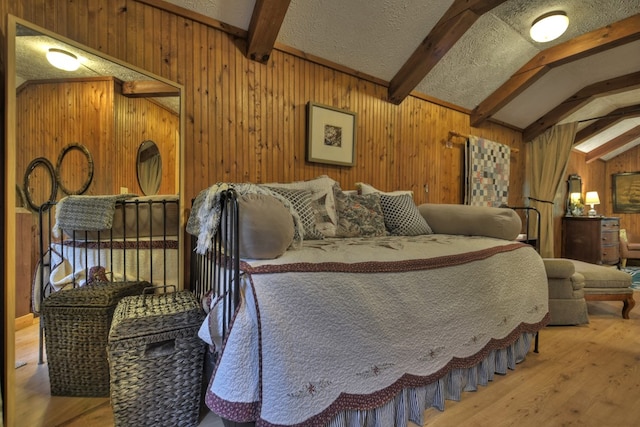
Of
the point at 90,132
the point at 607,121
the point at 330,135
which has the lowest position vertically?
the point at 90,132

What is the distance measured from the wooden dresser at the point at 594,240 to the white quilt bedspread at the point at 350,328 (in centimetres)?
473

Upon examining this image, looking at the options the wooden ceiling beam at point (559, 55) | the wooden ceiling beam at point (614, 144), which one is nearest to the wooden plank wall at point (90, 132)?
the wooden ceiling beam at point (559, 55)

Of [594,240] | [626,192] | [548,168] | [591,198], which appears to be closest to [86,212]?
[548,168]

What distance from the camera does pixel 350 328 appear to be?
1062 mm

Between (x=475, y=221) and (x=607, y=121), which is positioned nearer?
(x=475, y=221)

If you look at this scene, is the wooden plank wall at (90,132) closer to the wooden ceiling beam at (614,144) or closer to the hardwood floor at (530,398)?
the hardwood floor at (530,398)

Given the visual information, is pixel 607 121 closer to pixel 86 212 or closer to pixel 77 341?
pixel 86 212

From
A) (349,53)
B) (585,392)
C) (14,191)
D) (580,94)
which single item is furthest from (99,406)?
(580,94)

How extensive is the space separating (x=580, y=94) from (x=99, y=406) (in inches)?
217

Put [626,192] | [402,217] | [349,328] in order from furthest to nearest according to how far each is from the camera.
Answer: [626,192]
[402,217]
[349,328]

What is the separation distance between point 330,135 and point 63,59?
67.6 inches

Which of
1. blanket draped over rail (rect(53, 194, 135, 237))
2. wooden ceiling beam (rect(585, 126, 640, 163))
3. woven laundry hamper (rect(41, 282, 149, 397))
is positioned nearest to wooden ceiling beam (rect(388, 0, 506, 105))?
blanket draped over rail (rect(53, 194, 135, 237))

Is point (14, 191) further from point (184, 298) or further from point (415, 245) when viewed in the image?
point (415, 245)

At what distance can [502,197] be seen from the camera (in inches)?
165
